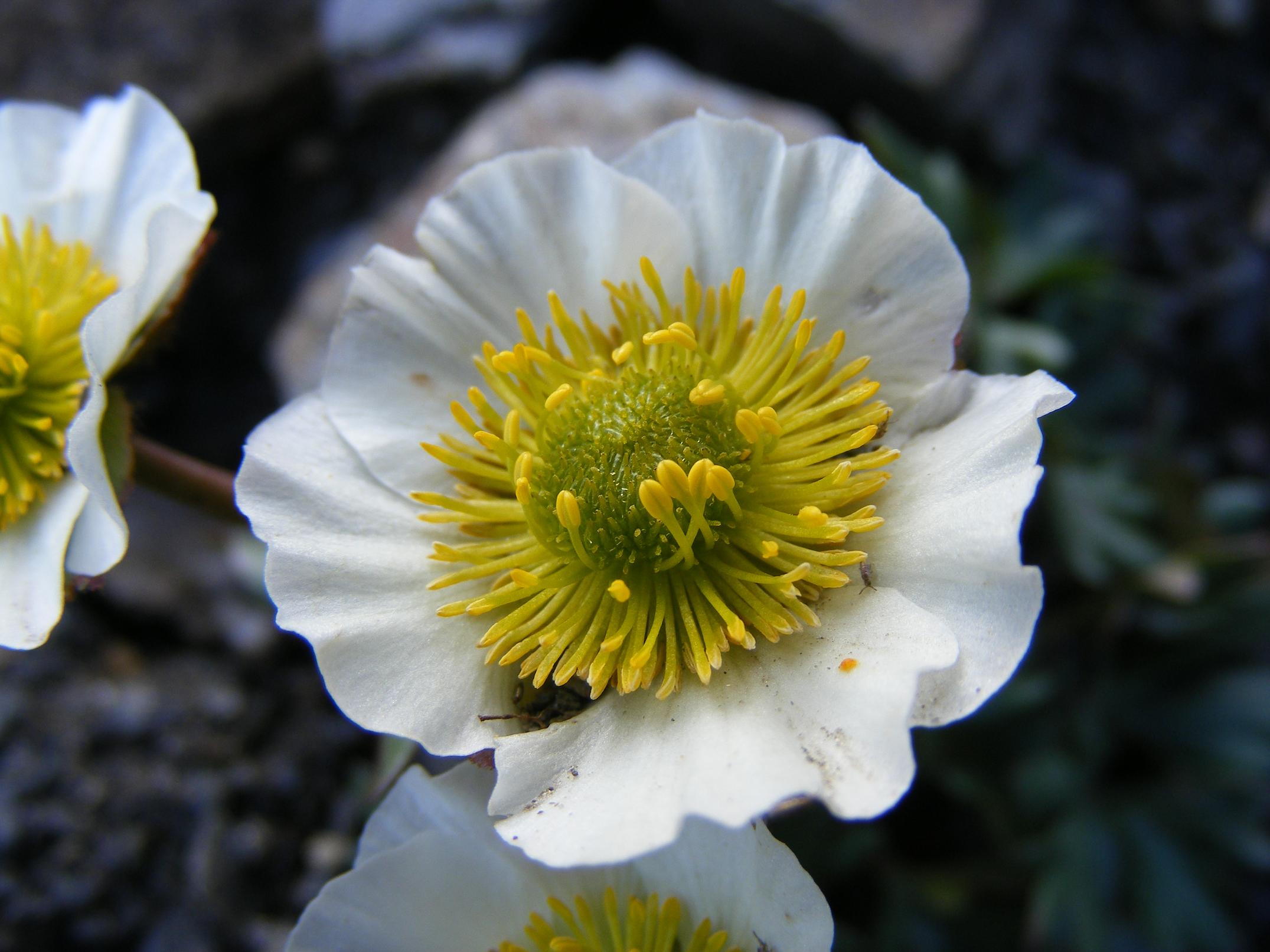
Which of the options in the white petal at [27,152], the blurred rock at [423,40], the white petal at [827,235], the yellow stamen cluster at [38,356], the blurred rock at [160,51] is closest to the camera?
the white petal at [827,235]

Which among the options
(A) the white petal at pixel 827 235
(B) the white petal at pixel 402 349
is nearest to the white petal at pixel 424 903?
(B) the white petal at pixel 402 349

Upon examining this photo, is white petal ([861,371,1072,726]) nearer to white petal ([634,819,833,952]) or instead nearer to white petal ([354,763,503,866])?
white petal ([634,819,833,952])

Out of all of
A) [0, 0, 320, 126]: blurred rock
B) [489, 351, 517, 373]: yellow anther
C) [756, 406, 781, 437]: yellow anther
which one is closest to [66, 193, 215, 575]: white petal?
[489, 351, 517, 373]: yellow anther

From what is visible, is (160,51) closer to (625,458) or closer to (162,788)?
(162,788)

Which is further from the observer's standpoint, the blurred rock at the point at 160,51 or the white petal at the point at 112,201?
the blurred rock at the point at 160,51

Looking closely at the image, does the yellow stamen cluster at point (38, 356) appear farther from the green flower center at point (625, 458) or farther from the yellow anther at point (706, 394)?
the yellow anther at point (706, 394)

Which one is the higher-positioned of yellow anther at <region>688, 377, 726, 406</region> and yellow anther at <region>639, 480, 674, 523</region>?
yellow anther at <region>688, 377, 726, 406</region>
